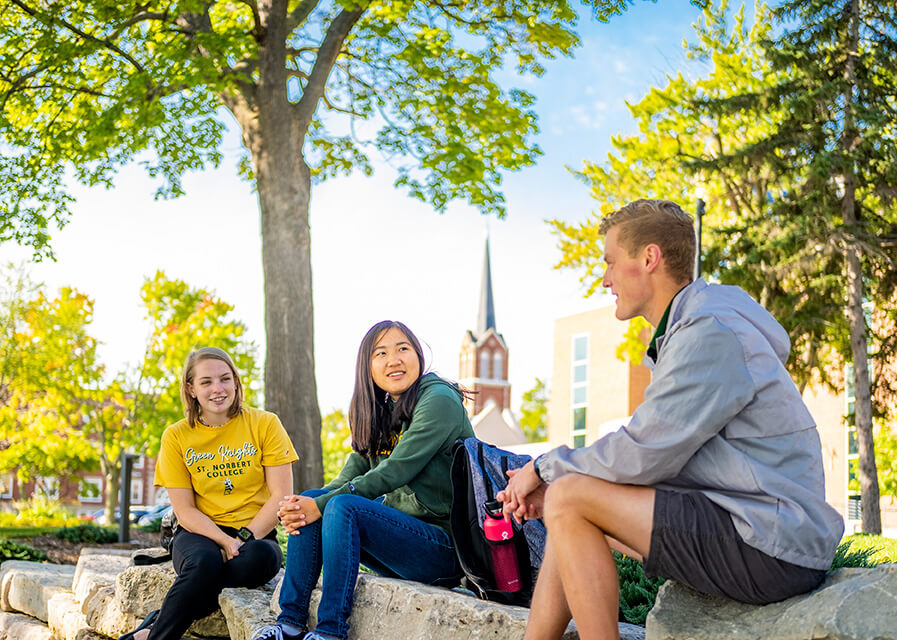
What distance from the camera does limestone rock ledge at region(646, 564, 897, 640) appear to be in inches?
99.6

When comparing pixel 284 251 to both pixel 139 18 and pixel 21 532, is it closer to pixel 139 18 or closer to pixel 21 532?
pixel 139 18

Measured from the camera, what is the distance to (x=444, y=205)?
13.4 metres

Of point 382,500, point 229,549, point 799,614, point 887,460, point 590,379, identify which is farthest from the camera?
point 590,379

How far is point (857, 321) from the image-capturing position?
55.5 feet

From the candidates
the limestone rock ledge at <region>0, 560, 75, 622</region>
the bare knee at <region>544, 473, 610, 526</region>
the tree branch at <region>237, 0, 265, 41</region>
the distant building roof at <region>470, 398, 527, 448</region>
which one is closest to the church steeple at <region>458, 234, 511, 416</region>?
the distant building roof at <region>470, 398, 527, 448</region>

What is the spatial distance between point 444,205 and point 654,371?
1071 cm

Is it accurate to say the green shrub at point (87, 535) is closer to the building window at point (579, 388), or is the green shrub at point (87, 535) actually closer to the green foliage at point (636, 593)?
the green foliage at point (636, 593)

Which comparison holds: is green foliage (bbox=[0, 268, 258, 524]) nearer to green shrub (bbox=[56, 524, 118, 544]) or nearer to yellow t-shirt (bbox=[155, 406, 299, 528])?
green shrub (bbox=[56, 524, 118, 544])

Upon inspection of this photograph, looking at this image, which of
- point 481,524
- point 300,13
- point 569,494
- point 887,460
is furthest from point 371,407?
point 887,460

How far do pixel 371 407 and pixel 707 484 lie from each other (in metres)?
2.14

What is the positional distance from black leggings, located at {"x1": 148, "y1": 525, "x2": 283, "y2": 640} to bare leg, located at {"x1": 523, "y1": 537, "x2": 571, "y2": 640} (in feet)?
7.36

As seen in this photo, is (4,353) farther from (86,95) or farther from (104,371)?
(86,95)

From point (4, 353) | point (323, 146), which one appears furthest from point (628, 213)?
point (4, 353)

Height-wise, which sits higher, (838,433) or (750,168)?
(750,168)
